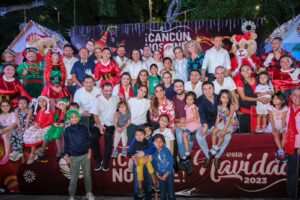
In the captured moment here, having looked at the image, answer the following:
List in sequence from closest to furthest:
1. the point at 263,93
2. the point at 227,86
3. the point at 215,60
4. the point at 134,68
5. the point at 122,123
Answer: the point at 122,123 < the point at 263,93 < the point at 227,86 < the point at 215,60 < the point at 134,68

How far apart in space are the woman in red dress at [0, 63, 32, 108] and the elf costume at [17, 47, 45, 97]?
269 millimetres

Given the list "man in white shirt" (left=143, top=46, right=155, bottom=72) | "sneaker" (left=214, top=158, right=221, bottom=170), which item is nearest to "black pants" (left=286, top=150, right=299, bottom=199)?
"sneaker" (left=214, top=158, right=221, bottom=170)

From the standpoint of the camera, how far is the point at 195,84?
7023 millimetres

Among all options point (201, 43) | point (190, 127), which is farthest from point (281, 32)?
point (190, 127)

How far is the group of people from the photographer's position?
19.6 ft

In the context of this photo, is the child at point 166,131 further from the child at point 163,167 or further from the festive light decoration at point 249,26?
the festive light decoration at point 249,26

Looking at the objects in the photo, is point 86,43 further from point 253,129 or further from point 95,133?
point 253,129

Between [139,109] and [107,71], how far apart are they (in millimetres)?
1483

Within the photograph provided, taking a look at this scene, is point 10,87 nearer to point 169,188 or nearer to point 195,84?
point 195,84

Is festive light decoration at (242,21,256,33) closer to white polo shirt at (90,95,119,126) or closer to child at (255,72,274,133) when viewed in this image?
child at (255,72,274,133)

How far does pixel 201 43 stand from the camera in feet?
28.9

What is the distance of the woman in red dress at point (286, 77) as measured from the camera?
6.98 meters

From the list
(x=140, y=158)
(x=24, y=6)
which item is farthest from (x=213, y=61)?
(x=24, y=6)

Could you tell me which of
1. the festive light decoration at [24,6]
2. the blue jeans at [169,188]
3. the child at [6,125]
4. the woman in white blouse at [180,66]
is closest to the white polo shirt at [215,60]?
the woman in white blouse at [180,66]
